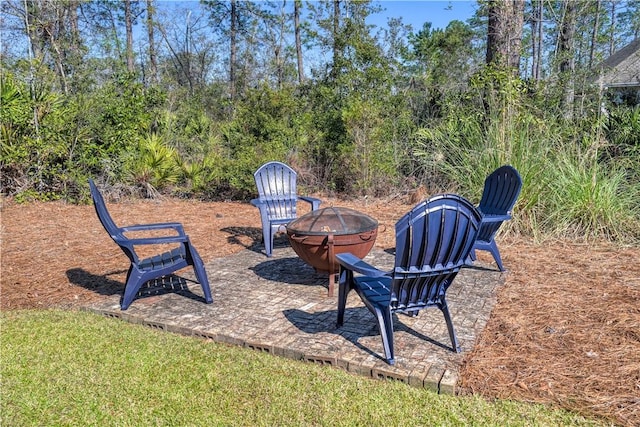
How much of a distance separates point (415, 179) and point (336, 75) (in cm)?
302

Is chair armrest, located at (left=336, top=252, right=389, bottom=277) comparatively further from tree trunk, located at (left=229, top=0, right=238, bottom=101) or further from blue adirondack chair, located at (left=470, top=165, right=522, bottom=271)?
tree trunk, located at (left=229, top=0, right=238, bottom=101)

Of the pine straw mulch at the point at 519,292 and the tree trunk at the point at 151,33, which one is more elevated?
the tree trunk at the point at 151,33

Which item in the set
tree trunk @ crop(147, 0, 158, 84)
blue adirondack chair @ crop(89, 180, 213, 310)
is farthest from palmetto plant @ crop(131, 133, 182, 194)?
tree trunk @ crop(147, 0, 158, 84)

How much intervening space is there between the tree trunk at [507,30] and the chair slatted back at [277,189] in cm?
473

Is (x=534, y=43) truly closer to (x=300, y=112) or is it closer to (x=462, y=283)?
(x=300, y=112)

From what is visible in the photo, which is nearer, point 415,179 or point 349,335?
point 349,335

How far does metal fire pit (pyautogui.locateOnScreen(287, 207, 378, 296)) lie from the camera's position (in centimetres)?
393

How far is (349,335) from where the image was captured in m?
3.28

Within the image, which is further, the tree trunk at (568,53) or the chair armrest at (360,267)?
the tree trunk at (568,53)

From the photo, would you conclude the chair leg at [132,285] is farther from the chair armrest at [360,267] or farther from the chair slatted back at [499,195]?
the chair slatted back at [499,195]

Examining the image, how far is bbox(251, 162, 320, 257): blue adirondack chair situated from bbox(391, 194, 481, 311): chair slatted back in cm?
287

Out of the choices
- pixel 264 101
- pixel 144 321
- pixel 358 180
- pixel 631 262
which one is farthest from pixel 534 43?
pixel 144 321

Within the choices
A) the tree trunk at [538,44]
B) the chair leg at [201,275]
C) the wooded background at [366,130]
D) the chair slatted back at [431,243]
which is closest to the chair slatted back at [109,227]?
the chair leg at [201,275]

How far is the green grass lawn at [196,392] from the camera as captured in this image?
2.38 metres
